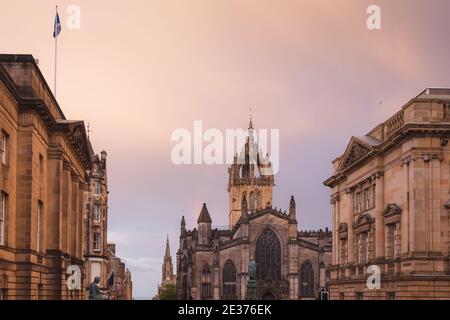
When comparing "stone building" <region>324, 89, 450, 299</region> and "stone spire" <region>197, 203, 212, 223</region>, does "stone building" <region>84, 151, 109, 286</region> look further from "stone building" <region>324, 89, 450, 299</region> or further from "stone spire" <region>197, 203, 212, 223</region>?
"stone spire" <region>197, 203, 212, 223</region>

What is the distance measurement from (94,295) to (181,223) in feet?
298

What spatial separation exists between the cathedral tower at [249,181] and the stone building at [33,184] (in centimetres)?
8739

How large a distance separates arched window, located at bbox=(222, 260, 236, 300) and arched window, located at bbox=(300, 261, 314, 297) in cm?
896

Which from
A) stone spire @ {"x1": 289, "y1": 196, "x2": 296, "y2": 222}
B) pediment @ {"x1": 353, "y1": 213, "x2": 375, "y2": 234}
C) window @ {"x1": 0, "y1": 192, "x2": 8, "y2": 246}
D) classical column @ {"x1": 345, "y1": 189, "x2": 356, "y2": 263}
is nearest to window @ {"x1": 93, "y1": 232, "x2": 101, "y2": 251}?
classical column @ {"x1": 345, "y1": 189, "x2": 356, "y2": 263}

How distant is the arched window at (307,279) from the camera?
10944cm

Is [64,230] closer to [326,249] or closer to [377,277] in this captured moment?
[377,277]

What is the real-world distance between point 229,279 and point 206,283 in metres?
3.17

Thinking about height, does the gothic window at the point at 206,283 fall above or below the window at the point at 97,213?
below

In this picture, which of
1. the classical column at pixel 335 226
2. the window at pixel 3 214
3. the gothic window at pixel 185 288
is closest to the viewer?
the window at pixel 3 214

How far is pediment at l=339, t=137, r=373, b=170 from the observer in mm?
54831

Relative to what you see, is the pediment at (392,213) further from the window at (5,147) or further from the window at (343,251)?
the window at (5,147)

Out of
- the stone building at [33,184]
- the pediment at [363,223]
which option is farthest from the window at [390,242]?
the stone building at [33,184]
